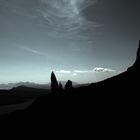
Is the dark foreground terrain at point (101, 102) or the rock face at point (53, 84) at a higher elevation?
the rock face at point (53, 84)

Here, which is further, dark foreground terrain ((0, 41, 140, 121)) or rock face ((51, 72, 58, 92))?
rock face ((51, 72, 58, 92))

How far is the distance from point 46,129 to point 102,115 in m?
15.0

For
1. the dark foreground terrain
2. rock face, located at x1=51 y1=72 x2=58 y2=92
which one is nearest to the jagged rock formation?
rock face, located at x1=51 y1=72 x2=58 y2=92

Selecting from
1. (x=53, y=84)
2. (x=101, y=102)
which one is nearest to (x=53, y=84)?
(x=53, y=84)

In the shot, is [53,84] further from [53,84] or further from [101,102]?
[101,102]

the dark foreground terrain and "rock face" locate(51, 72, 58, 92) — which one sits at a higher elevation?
"rock face" locate(51, 72, 58, 92)

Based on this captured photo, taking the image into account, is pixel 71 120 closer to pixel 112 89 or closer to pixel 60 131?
pixel 60 131

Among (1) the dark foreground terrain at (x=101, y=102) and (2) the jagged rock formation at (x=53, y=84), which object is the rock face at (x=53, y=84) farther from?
(1) the dark foreground terrain at (x=101, y=102)

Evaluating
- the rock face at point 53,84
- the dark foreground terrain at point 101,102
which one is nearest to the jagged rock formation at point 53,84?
the rock face at point 53,84

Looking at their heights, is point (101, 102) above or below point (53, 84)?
below

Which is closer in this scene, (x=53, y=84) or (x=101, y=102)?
(x=101, y=102)

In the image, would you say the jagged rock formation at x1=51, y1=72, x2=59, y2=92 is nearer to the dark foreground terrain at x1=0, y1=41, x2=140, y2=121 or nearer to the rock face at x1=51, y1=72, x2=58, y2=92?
the rock face at x1=51, y1=72, x2=58, y2=92

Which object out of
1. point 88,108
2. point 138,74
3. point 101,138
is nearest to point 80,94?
point 88,108

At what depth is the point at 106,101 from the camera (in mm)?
32062
